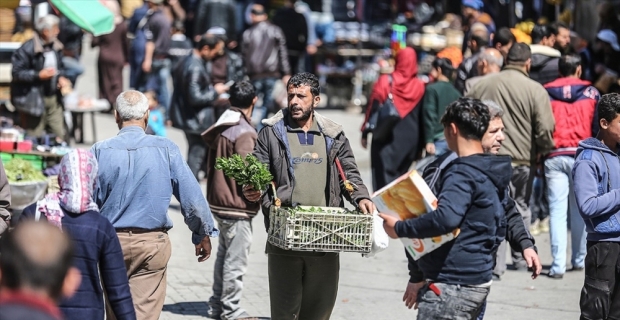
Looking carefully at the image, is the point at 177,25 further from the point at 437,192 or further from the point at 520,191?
the point at 437,192

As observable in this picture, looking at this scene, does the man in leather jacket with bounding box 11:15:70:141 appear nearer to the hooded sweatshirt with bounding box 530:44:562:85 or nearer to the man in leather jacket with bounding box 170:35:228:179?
the man in leather jacket with bounding box 170:35:228:179

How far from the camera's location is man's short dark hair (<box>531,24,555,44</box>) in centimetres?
1162

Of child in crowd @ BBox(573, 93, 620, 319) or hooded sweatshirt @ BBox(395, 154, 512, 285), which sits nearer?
hooded sweatshirt @ BBox(395, 154, 512, 285)

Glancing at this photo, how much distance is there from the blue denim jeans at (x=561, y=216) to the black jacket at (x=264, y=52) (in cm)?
651

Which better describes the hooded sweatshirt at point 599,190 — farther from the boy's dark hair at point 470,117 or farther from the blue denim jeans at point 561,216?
the blue denim jeans at point 561,216

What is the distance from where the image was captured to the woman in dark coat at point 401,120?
11.0 meters

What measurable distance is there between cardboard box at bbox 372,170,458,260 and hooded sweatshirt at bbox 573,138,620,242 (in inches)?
60.6

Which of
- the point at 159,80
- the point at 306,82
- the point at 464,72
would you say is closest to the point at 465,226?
the point at 306,82

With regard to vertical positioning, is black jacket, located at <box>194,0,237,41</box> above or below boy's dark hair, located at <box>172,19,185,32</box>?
above

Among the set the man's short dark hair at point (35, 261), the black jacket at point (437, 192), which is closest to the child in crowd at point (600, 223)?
the black jacket at point (437, 192)

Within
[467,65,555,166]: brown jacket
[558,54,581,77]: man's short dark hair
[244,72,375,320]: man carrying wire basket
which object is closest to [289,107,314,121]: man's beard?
[244,72,375,320]: man carrying wire basket

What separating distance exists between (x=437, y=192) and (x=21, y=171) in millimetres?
5796

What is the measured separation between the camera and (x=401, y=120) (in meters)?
11.0

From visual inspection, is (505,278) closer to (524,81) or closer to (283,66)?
(524,81)
